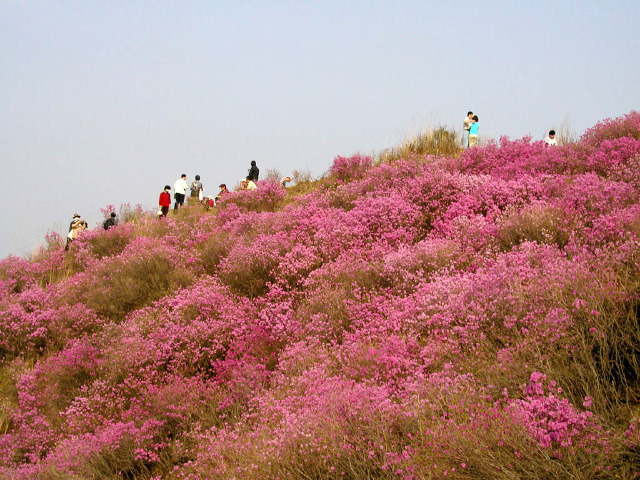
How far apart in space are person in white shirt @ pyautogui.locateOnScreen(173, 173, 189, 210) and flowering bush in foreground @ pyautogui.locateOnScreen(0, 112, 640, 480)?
5.75 m

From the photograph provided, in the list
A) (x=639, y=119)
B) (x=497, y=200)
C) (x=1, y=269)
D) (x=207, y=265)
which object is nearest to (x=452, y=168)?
(x=497, y=200)

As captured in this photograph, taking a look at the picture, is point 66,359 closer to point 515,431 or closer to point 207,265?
point 207,265

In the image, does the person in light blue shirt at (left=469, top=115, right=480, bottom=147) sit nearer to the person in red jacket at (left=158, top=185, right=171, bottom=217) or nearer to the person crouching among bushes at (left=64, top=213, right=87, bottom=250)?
the person in red jacket at (left=158, top=185, right=171, bottom=217)

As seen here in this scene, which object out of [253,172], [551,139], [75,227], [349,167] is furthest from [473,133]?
[75,227]

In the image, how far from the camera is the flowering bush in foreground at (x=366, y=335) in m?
4.64

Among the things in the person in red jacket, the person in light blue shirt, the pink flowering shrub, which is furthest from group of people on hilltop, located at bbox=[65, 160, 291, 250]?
the person in light blue shirt

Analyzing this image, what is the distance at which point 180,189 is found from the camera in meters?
20.5

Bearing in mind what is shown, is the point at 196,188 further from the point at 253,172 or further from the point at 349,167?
the point at 349,167

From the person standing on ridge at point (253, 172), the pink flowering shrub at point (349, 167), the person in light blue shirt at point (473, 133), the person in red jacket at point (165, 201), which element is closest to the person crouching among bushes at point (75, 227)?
the person in red jacket at point (165, 201)

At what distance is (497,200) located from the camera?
10.6m

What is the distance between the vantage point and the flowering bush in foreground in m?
4.64

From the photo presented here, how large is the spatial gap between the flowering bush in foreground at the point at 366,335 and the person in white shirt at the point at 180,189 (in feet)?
18.9

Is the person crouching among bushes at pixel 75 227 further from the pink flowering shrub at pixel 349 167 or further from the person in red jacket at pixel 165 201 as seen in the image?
the pink flowering shrub at pixel 349 167

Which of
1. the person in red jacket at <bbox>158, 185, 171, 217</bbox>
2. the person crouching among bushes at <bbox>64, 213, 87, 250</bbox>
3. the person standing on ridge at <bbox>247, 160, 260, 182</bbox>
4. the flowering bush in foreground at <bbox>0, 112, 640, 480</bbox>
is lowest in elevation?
the flowering bush in foreground at <bbox>0, 112, 640, 480</bbox>
